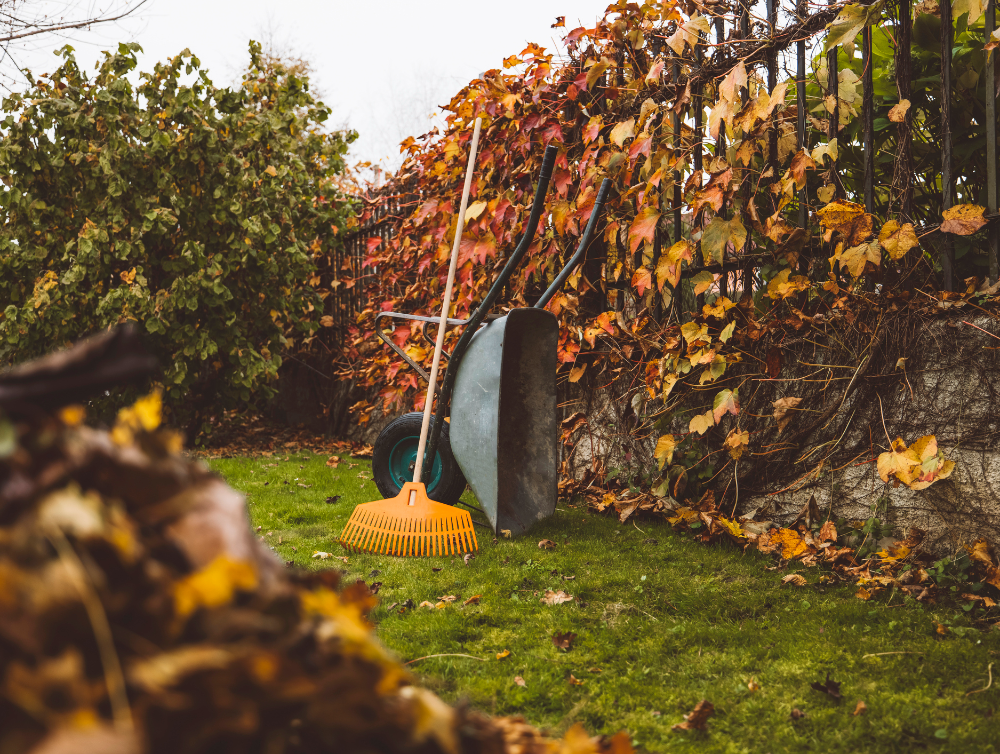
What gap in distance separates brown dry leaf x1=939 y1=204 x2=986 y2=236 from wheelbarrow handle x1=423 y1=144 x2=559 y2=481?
1.35m

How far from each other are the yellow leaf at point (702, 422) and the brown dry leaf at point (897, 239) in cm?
89

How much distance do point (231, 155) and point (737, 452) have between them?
14.2ft

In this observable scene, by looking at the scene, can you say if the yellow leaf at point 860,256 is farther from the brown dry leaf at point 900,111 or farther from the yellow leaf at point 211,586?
the yellow leaf at point 211,586

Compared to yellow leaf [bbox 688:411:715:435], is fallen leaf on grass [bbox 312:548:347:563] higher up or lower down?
lower down

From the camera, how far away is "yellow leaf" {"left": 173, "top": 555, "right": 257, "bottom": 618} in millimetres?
379

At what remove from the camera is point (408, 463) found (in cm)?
329

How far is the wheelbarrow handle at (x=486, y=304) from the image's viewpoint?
257cm

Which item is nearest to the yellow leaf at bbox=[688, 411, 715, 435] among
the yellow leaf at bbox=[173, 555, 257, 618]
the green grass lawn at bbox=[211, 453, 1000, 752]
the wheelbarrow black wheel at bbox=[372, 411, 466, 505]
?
the green grass lawn at bbox=[211, 453, 1000, 752]

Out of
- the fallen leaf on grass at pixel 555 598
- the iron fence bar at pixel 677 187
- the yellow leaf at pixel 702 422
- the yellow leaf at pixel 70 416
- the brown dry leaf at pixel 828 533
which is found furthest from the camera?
the iron fence bar at pixel 677 187

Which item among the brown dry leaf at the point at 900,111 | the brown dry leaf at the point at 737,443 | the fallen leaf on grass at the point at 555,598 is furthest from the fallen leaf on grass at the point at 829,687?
the brown dry leaf at the point at 900,111

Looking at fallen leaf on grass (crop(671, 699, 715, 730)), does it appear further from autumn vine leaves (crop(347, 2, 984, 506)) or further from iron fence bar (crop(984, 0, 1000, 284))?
iron fence bar (crop(984, 0, 1000, 284))

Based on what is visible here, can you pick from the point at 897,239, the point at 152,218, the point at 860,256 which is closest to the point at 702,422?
the point at 860,256

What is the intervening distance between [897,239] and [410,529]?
2026 mm

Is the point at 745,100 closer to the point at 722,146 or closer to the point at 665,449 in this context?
the point at 722,146
